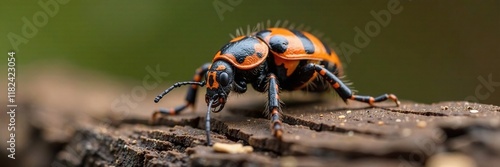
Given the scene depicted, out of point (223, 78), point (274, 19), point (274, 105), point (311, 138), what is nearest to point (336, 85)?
point (274, 105)

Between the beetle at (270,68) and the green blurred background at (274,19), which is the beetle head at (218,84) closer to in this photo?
the beetle at (270,68)

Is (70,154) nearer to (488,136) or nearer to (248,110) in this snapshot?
(248,110)

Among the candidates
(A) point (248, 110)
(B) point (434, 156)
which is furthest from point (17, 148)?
(B) point (434, 156)

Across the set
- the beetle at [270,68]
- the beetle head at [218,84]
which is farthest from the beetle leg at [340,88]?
the beetle head at [218,84]

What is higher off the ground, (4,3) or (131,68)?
(4,3)

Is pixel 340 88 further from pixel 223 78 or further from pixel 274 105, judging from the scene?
pixel 223 78

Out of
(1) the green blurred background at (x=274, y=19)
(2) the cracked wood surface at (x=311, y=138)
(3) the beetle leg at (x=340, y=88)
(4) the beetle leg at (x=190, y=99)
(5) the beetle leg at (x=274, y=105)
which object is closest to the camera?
(2) the cracked wood surface at (x=311, y=138)

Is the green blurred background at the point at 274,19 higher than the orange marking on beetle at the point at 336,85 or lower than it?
higher

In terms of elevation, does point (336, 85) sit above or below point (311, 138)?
above
